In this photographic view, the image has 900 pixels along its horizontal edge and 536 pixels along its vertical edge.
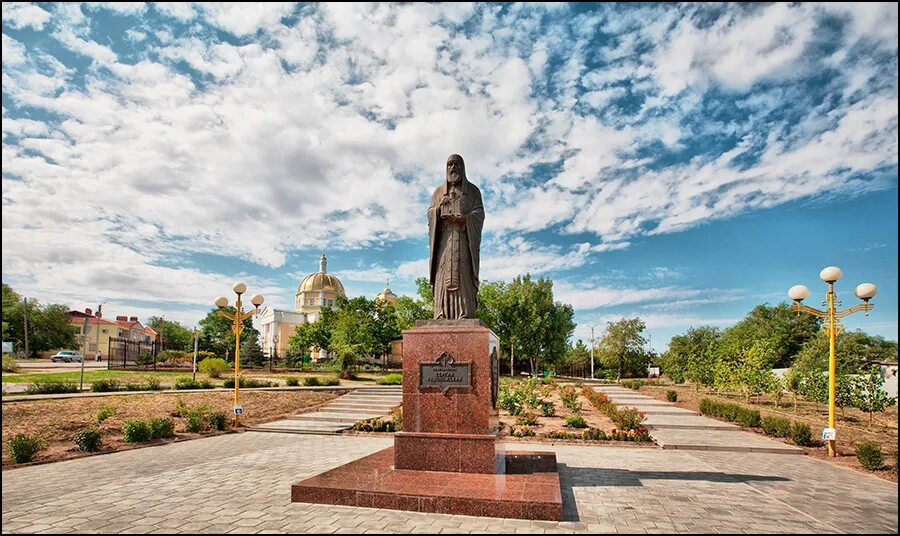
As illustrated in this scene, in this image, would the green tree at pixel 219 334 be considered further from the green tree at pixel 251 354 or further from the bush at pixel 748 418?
the bush at pixel 748 418

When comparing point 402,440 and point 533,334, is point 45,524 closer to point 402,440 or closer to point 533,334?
point 402,440

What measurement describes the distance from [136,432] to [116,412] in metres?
3.82

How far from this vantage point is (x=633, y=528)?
18.9ft

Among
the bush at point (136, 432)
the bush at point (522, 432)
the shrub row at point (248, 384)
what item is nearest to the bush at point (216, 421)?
the bush at point (136, 432)

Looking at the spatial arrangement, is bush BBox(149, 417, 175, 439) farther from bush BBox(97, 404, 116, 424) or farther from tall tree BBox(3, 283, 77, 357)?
tall tree BBox(3, 283, 77, 357)

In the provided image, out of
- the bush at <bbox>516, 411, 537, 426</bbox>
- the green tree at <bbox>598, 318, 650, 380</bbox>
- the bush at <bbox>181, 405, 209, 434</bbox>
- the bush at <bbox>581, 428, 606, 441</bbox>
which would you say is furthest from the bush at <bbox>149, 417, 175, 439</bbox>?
the green tree at <bbox>598, 318, 650, 380</bbox>

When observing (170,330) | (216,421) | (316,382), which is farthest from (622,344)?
(170,330)

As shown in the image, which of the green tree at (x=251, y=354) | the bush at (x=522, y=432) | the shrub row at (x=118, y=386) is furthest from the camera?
the green tree at (x=251, y=354)

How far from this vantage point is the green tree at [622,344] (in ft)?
165

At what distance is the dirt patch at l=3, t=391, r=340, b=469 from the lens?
457 inches

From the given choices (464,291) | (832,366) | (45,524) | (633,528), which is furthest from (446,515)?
(832,366)

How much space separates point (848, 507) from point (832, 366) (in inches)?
217

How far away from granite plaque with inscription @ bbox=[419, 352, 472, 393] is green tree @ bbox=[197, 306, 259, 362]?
3759 cm

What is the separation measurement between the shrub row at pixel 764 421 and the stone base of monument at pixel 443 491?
844 centimetres
